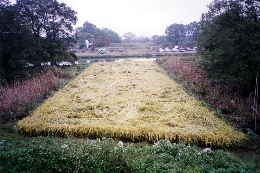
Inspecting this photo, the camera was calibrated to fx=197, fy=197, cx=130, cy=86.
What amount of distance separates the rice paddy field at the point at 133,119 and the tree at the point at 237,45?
2093 millimetres

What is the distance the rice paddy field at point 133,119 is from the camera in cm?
553

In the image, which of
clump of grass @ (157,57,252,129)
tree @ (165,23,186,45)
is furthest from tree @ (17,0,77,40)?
tree @ (165,23,186,45)

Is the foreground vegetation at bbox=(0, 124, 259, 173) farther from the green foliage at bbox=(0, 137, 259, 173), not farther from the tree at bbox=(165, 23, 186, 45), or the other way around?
the tree at bbox=(165, 23, 186, 45)

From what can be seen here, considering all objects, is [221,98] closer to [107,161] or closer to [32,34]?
[107,161]

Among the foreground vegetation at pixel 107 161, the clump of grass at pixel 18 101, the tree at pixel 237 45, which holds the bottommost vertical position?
the foreground vegetation at pixel 107 161

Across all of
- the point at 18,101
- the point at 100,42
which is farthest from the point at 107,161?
the point at 100,42

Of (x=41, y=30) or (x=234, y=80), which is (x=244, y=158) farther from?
(x=41, y=30)

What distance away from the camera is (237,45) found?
26.9 feet

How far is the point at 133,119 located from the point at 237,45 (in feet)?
17.8

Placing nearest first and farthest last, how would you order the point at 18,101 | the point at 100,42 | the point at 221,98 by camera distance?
the point at 18,101 → the point at 221,98 → the point at 100,42

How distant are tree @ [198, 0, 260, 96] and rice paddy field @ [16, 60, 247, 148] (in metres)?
2.09

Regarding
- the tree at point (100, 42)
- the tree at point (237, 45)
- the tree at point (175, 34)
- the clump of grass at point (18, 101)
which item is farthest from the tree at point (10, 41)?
the tree at point (175, 34)

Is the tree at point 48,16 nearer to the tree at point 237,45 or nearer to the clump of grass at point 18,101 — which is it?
the clump of grass at point 18,101

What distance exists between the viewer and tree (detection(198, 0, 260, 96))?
789 cm
